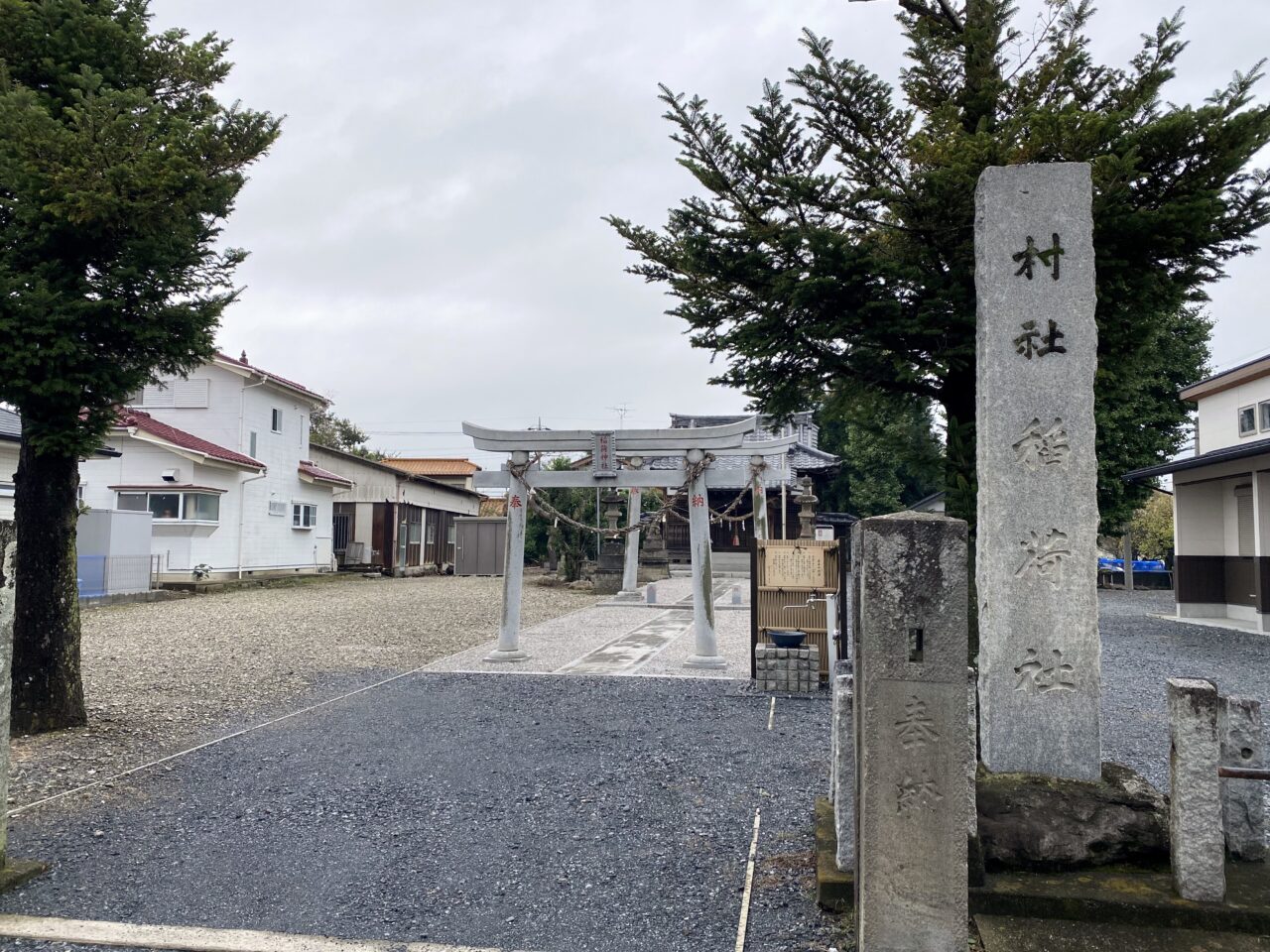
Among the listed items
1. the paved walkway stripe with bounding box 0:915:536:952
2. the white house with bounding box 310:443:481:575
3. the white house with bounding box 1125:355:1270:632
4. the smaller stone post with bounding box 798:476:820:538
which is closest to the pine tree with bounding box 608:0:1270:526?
the paved walkway stripe with bounding box 0:915:536:952

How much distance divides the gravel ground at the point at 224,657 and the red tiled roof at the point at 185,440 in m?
3.38

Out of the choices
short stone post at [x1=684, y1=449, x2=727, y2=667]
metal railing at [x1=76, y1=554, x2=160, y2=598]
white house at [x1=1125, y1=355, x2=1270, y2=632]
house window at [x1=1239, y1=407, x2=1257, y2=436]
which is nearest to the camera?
short stone post at [x1=684, y1=449, x2=727, y2=667]

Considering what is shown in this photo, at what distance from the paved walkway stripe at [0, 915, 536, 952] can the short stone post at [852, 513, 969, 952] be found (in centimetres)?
168

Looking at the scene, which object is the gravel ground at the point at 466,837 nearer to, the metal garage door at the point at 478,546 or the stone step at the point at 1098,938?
the stone step at the point at 1098,938

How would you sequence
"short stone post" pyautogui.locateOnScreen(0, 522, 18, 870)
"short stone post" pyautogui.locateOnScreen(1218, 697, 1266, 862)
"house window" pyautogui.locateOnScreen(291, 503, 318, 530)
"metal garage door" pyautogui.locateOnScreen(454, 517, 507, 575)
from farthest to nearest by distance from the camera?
1. "metal garage door" pyautogui.locateOnScreen(454, 517, 507, 575)
2. "house window" pyautogui.locateOnScreen(291, 503, 318, 530)
3. "short stone post" pyautogui.locateOnScreen(0, 522, 18, 870)
4. "short stone post" pyautogui.locateOnScreen(1218, 697, 1266, 862)

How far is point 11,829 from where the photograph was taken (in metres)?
4.82

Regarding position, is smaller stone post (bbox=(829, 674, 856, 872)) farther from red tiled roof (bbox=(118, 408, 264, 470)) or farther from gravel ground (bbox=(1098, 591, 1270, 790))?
red tiled roof (bbox=(118, 408, 264, 470))

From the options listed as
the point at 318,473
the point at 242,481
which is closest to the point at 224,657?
the point at 242,481

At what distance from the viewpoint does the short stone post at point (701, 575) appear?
1068cm

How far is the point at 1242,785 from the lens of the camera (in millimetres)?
3900

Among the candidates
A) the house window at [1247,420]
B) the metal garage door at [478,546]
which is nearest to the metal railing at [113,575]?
the metal garage door at [478,546]

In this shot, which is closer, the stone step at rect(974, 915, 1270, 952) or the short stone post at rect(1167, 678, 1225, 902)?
the stone step at rect(974, 915, 1270, 952)

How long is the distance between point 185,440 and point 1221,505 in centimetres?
2332

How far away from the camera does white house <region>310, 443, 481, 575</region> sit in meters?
29.1
